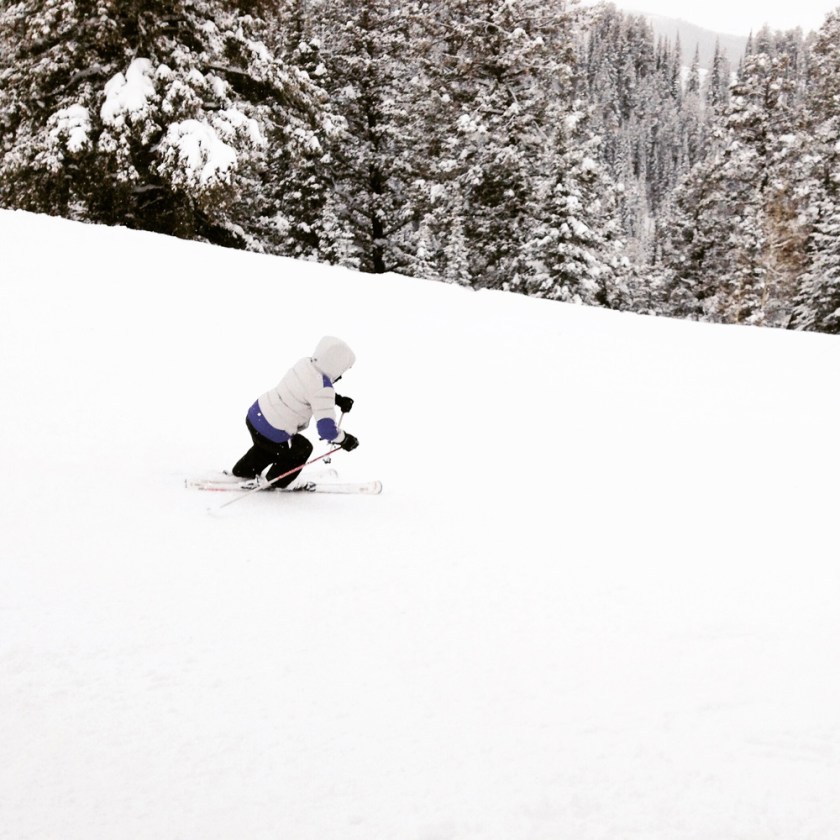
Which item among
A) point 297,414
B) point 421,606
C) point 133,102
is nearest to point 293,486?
point 297,414

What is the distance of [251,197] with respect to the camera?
76.6 feet

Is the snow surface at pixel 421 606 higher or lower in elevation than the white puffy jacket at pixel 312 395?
lower

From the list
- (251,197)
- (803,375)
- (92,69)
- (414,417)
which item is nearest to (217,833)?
(414,417)

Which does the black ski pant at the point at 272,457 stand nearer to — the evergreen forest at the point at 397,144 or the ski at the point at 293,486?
the ski at the point at 293,486

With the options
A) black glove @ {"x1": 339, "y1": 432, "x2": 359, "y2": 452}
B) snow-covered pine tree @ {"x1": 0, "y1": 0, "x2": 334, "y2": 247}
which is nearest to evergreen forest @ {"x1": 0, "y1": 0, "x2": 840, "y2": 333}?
snow-covered pine tree @ {"x1": 0, "y1": 0, "x2": 334, "y2": 247}

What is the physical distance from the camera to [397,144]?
80.4 ft

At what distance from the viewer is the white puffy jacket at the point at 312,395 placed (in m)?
5.47

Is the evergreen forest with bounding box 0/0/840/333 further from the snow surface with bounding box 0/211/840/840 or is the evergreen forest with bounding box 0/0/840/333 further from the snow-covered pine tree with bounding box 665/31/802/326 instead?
the snow surface with bounding box 0/211/840/840

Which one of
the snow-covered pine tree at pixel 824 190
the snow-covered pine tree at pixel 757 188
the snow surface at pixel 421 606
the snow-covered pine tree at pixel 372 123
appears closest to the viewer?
the snow surface at pixel 421 606

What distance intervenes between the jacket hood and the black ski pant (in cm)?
68

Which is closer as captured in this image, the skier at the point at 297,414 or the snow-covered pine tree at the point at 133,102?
the skier at the point at 297,414

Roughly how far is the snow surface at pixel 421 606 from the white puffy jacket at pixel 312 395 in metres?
0.65

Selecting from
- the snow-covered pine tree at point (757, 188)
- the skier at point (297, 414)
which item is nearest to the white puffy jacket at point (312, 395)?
the skier at point (297, 414)

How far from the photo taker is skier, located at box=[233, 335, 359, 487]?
18.0ft
